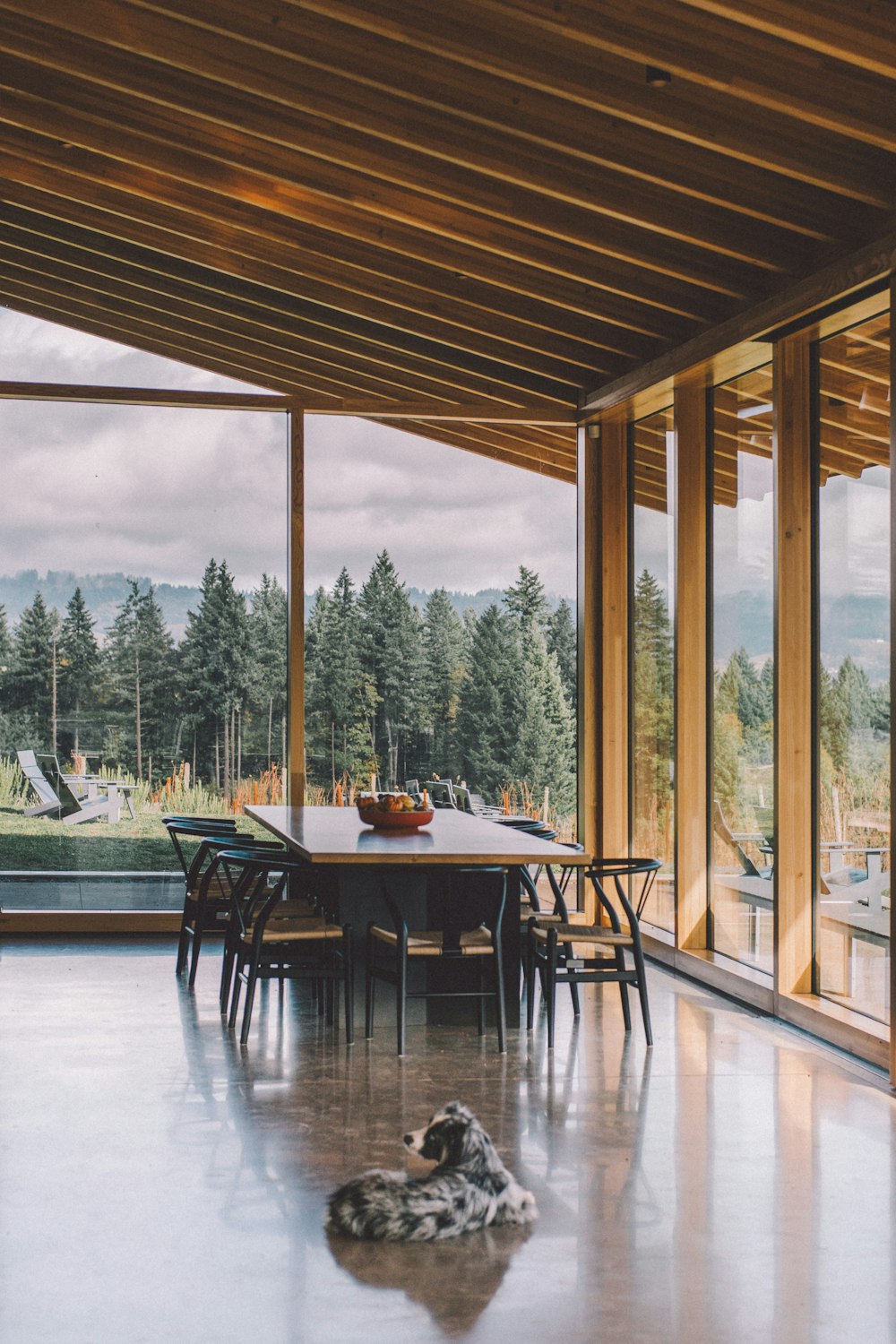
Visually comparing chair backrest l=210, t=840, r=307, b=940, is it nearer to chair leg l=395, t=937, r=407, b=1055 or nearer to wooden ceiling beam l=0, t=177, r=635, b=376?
chair leg l=395, t=937, r=407, b=1055

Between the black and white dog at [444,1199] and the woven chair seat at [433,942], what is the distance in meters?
1.70

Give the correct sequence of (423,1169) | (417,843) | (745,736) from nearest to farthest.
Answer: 1. (423,1169)
2. (417,843)
3. (745,736)

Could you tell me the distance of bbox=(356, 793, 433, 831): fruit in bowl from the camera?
673cm

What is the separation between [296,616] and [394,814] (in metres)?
2.75

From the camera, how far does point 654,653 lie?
8648 mm

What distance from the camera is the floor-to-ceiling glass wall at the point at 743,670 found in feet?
23.3

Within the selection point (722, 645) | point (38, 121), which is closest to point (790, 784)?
point (722, 645)

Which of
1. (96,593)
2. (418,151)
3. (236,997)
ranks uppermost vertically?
(418,151)

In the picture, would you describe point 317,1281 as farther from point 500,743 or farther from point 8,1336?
point 500,743

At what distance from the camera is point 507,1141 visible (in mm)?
4617

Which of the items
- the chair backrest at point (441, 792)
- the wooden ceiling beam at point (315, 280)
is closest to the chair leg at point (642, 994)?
the chair backrest at point (441, 792)

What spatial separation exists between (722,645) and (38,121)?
444cm

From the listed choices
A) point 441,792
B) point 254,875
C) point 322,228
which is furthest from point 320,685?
point 322,228

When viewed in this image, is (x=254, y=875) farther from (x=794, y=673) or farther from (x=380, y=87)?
(x=380, y=87)
